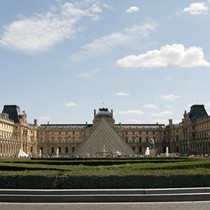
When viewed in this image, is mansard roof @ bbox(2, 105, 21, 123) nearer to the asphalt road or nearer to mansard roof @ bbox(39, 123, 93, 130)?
mansard roof @ bbox(39, 123, 93, 130)

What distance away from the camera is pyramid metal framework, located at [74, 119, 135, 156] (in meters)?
52.9

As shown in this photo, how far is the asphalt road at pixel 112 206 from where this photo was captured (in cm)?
1220

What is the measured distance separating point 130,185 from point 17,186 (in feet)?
13.4

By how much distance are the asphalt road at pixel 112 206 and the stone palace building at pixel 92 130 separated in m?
62.5

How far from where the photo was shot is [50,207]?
12.6 metres

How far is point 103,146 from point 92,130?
169 feet

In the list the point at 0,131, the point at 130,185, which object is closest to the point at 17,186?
the point at 130,185

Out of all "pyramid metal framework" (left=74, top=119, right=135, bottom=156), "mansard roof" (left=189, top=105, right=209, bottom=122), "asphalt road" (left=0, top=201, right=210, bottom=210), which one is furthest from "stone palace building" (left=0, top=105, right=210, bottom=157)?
"asphalt road" (left=0, top=201, right=210, bottom=210)

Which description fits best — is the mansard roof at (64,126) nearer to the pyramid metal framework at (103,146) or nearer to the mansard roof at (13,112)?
the mansard roof at (13,112)

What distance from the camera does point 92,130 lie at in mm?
105812

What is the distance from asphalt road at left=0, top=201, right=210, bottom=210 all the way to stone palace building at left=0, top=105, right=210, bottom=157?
62513 mm

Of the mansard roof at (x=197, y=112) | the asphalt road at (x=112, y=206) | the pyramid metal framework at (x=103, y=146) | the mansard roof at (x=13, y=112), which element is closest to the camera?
the asphalt road at (x=112, y=206)

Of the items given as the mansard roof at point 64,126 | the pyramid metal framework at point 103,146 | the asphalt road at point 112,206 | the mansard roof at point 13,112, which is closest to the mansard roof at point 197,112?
the mansard roof at point 64,126

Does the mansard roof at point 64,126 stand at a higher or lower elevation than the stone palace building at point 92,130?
higher
